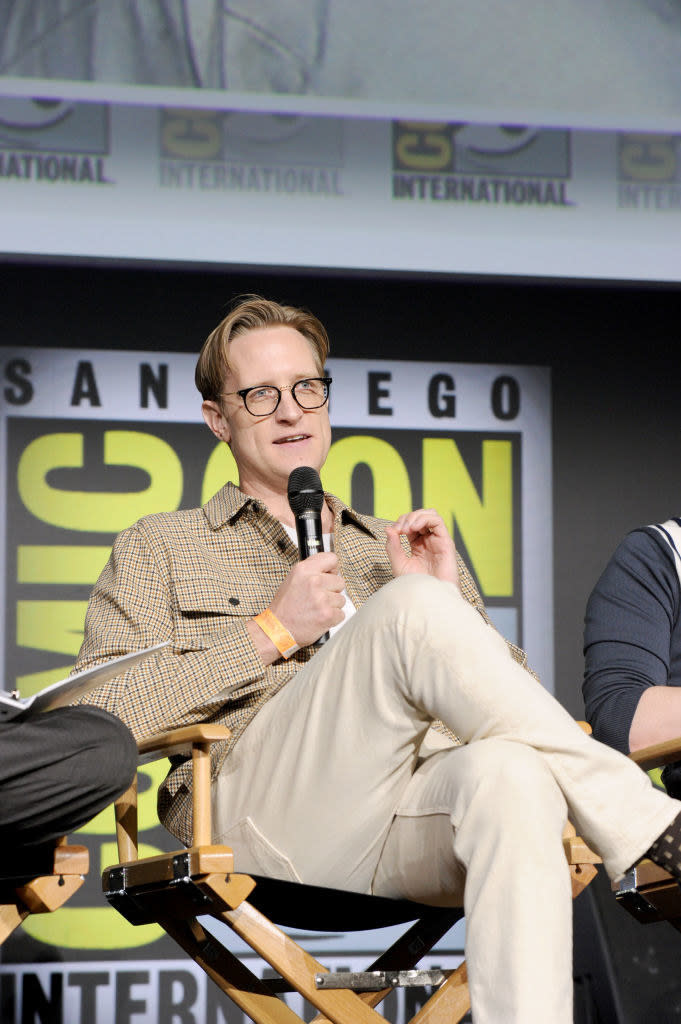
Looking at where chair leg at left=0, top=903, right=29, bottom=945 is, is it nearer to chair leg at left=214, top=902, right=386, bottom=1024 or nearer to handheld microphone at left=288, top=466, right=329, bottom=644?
chair leg at left=214, top=902, right=386, bottom=1024

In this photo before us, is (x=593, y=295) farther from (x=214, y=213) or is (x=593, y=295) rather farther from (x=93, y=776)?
(x=93, y=776)

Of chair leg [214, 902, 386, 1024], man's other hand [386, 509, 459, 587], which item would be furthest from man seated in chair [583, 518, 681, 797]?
chair leg [214, 902, 386, 1024]

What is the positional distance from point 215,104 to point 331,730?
2.12 meters

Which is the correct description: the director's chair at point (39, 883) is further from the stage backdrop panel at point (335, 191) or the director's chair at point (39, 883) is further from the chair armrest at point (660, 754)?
the stage backdrop panel at point (335, 191)

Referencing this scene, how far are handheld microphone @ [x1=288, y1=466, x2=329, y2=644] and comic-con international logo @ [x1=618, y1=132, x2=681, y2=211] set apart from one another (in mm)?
1738

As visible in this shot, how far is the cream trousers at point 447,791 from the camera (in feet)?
5.11

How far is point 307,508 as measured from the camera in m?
2.26

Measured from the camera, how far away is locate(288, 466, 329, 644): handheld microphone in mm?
2230

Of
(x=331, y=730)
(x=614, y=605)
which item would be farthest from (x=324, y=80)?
(x=331, y=730)

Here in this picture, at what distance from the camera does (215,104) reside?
11.3ft

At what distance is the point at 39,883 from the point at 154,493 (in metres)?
2.02

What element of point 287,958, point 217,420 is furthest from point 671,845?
point 217,420

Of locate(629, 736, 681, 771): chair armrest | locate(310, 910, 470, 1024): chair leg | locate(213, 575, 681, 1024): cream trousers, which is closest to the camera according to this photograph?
locate(213, 575, 681, 1024): cream trousers

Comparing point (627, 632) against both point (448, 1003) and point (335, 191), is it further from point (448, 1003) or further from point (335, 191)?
point (335, 191)
